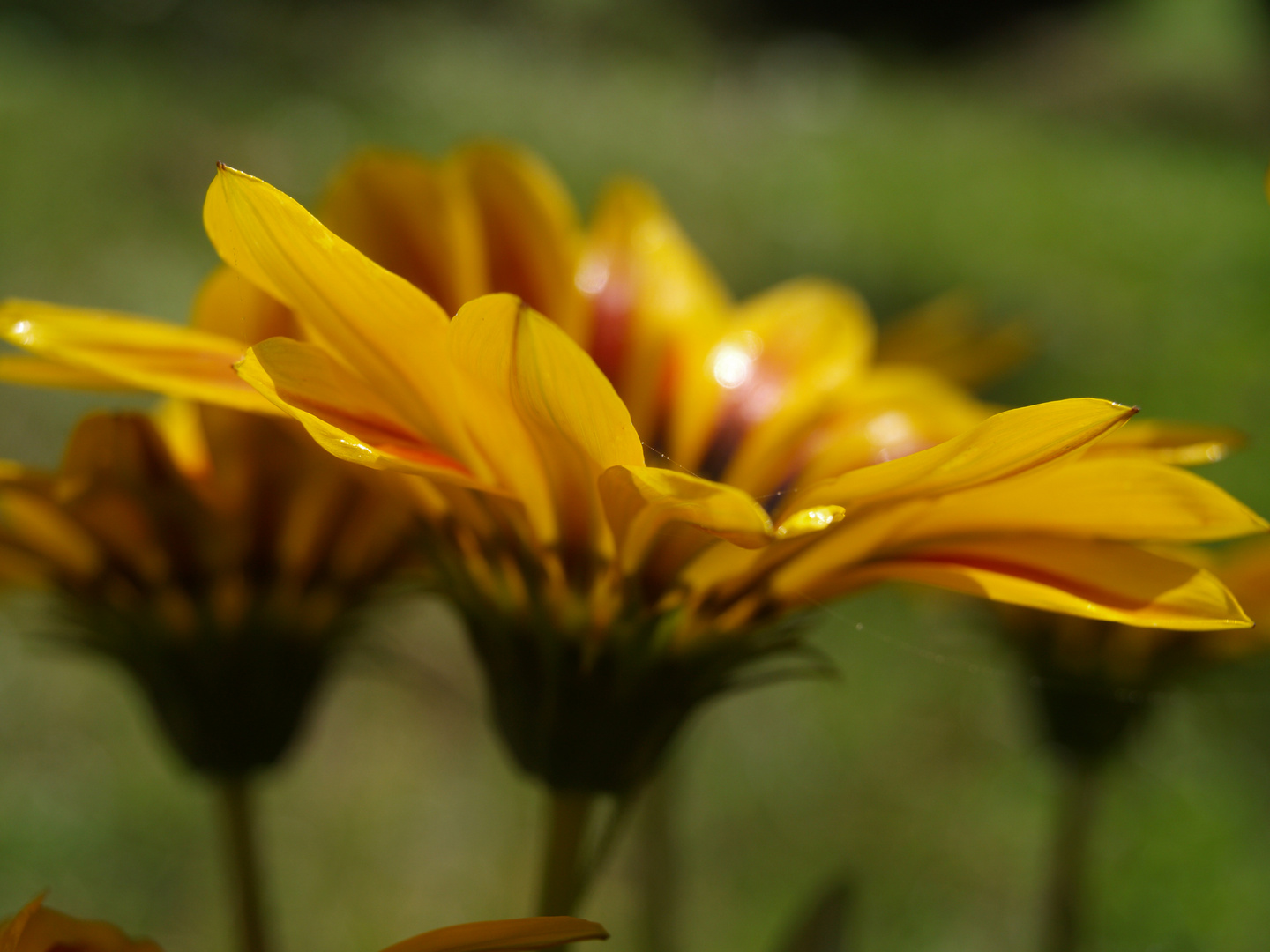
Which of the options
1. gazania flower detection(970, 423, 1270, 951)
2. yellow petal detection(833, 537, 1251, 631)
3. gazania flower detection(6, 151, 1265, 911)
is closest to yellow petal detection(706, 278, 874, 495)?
gazania flower detection(6, 151, 1265, 911)

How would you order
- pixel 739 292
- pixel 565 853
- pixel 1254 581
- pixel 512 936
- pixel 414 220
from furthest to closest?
pixel 739 292
pixel 1254 581
pixel 414 220
pixel 565 853
pixel 512 936

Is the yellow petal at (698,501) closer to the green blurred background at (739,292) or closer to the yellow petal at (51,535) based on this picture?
the green blurred background at (739,292)

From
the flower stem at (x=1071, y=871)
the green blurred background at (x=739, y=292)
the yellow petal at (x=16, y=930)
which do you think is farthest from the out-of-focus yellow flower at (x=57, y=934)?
the flower stem at (x=1071, y=871)

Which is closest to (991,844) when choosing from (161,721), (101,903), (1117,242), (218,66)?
(101,903)

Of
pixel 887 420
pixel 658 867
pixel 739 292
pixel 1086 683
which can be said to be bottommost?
pixel 658 867

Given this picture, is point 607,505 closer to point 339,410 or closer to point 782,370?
point 339,410

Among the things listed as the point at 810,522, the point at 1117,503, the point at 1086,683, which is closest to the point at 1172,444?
the point at 1117,503

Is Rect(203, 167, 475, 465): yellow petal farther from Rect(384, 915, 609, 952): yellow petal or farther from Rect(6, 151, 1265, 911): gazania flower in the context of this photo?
Rect(384, 915, 609, 952): yellow petal
